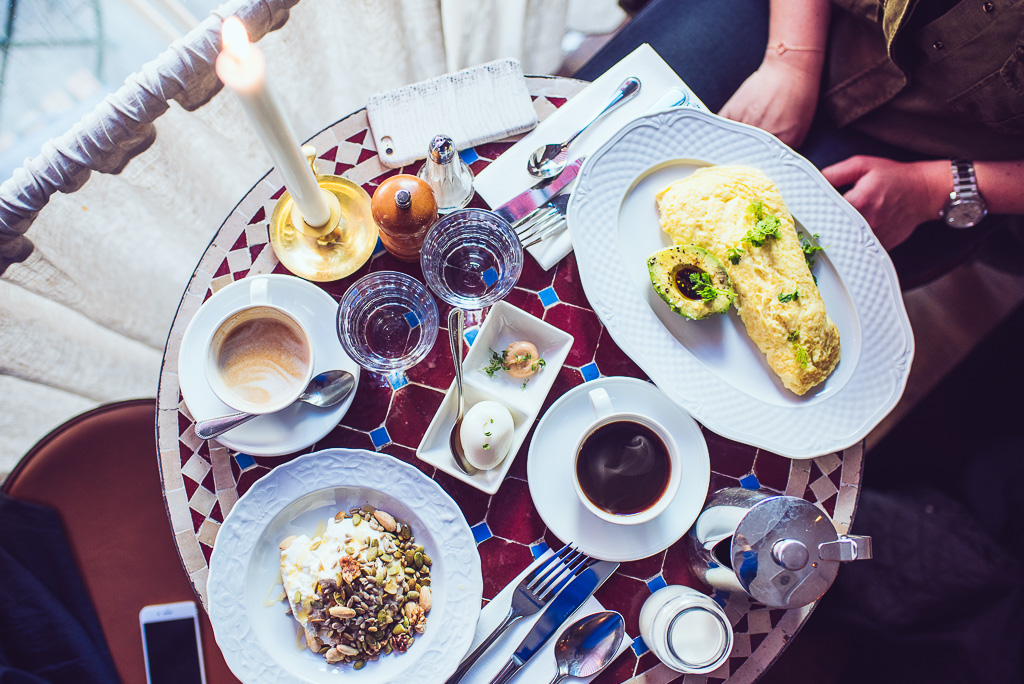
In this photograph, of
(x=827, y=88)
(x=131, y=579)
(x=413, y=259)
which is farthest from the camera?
(x=827, y=88)

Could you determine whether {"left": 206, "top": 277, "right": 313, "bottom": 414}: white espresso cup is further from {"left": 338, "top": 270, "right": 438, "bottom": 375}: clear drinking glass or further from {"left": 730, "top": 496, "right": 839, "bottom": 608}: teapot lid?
{"left": 730, "top": 496, "right": 839, "bottom": 608}: teapot lid

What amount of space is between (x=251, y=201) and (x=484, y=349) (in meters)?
0.59

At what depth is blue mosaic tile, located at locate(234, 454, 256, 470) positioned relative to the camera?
1.18m

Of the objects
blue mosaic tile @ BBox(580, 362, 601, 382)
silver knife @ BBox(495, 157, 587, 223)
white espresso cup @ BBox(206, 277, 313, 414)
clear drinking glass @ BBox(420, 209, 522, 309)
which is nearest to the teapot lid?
blue mosaic tile @ BBox(580, 362, 601, 382)

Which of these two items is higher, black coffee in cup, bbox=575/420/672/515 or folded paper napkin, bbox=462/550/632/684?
black coffee in cup, bbox=575/420/672/515

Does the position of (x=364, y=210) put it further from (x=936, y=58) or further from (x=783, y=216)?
(x=936, y=58)

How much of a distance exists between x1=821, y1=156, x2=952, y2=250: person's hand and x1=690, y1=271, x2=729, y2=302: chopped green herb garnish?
476mm

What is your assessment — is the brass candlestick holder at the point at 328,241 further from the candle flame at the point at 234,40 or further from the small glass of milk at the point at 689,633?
the small glass of milk at the point at 689,633

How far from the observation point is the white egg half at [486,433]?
1.09 meters

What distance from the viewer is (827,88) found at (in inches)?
60.5

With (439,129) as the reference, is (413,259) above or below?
below

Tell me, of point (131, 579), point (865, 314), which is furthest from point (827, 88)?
point (131, 579)

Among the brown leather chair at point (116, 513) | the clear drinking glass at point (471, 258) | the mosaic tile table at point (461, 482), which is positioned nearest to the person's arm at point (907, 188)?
the mosaic tile table at point (461, 482)

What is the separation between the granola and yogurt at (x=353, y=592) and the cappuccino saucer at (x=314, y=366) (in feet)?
0.61
